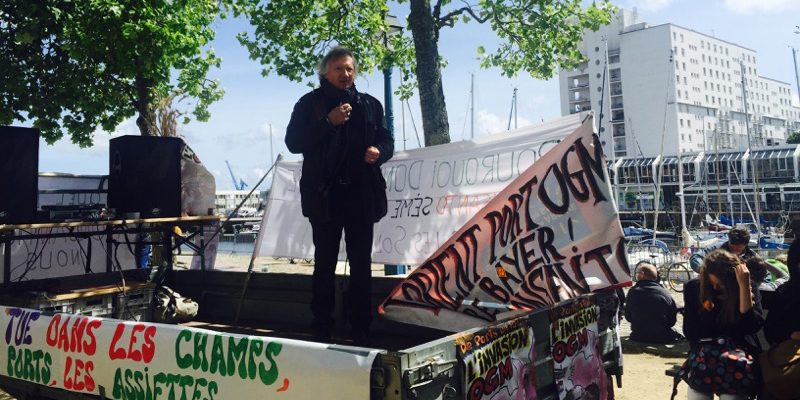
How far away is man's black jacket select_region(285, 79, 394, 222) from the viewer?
148 inches

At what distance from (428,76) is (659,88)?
97198 mm

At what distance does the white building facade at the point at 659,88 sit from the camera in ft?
323

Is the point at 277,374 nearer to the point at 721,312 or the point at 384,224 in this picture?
the point at 384,224

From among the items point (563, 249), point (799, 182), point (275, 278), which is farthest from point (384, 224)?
point (799, 182)

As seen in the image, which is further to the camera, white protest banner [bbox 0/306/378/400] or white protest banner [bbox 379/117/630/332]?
white protest banner [bbox 379/117/630/332]

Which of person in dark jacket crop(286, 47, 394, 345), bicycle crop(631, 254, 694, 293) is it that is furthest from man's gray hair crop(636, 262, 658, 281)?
bicycle crop(631, 254, 694, 293)

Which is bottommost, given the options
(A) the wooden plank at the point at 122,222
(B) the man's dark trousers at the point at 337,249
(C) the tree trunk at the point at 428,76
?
(B) the man's dark trousers at the point at 337,249

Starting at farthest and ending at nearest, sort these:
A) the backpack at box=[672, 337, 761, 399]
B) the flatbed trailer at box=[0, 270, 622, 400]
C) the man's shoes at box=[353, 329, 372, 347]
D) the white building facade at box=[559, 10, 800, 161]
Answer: the white building facade at box=[559, 10, 800, 161]
the backpack at box=[672, 337, 761, 399]
the man's shoes at box=[353, 329, 372, 347]
the flatbed trailer at box=[0, 270, 622, 400]

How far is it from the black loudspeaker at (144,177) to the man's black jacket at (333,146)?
2.93 m

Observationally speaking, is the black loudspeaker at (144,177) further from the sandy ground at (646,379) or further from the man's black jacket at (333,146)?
the sandy ground at (646,379)

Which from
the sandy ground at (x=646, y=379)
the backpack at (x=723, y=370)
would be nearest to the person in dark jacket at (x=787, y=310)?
the backpack at (x=723, y=370)

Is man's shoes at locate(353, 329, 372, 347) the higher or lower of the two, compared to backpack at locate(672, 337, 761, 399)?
higher

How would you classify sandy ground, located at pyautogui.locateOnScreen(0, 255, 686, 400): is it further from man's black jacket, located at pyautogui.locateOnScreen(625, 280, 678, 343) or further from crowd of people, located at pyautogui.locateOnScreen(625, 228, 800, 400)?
crowd of people, located at pyautogui.locateOnScreen(625, 228, 800, 400)

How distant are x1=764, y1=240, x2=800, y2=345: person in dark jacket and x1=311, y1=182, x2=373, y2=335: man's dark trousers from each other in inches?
135
